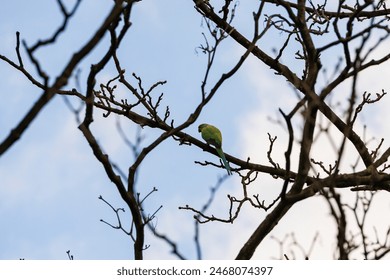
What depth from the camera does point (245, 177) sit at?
582cm

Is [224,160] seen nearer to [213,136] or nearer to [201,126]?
[213,136]

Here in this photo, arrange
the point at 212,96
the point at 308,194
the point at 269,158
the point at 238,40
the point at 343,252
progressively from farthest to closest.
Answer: the point at 238,40
the point at 269,158
the point at 308,194
the point at 212,96
the point at 343,252

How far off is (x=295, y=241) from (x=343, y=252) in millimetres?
664

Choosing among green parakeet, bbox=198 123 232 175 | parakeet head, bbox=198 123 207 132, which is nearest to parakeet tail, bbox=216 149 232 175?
green parakeet, bbox=198 123 232 175

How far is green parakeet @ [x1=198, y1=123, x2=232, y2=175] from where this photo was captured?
6.18 m

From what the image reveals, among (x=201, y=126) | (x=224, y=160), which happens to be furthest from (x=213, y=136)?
(x=224, y=160)

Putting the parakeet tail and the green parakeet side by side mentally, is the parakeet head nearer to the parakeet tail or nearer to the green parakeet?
the green parakeet

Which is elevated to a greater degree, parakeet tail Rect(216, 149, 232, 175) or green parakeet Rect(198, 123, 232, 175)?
green parakeet Rect(198, 123, 232, 175)

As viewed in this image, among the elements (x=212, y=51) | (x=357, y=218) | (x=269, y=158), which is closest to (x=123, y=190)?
(x=212, y=51)

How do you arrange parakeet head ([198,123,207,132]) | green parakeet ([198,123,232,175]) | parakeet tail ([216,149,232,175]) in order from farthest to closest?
parakeet head ([198,123,207,132]) < green parakeet ([198,123,232,175]) < parakeet tail ([216,149,232,175])

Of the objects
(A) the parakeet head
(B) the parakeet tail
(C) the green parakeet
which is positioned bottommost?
(B) the parakeet tail

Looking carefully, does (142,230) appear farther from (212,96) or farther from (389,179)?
(389,179)

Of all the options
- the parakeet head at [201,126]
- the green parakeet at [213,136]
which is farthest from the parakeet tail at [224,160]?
the parakeet head at [201,126]
